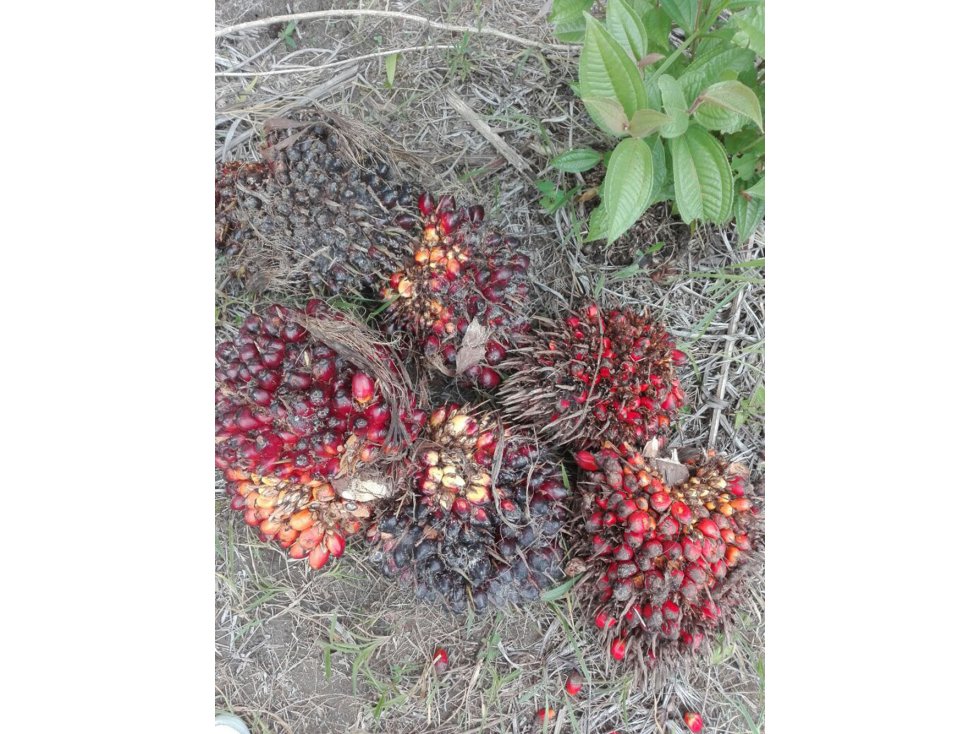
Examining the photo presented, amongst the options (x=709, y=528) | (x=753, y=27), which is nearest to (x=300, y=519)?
(x=709, y=528)

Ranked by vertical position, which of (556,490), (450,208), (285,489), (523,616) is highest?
(450,208)

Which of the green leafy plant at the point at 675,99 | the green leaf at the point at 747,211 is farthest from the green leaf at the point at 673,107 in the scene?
the green leaf at the point at 747,211

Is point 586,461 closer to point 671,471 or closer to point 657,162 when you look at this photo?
point 671,471

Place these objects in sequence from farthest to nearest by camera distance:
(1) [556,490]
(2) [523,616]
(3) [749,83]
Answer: (2) [523,616], (1) [556,490], (3) [749,83]

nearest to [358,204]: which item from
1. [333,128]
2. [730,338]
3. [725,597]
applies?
[333,128]

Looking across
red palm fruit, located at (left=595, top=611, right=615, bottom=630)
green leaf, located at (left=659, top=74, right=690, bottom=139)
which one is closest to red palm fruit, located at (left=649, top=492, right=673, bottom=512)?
red palm fruit, located at (left=595, top=611, right=615, bottom=630)

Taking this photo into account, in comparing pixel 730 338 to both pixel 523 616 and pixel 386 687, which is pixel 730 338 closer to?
pixel 523 616

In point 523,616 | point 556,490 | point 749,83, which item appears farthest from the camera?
point 523,616

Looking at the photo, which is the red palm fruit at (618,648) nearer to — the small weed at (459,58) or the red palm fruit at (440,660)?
the red palm fruit at (440,660)
